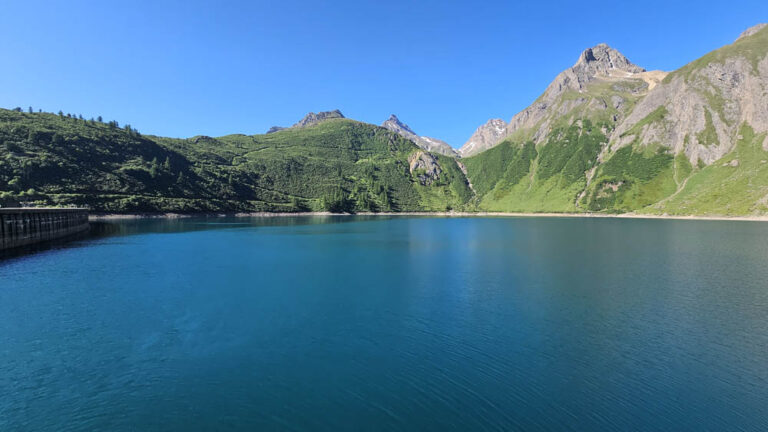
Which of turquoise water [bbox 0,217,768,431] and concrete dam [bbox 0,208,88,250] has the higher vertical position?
concrete dam [bbox 0,208,88,250]

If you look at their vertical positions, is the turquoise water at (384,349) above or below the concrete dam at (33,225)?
below

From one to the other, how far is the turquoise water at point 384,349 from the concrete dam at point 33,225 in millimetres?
36011

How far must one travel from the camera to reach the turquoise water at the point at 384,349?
18.4m

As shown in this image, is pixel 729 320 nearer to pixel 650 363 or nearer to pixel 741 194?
pixel 650 363

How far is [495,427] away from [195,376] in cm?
1791

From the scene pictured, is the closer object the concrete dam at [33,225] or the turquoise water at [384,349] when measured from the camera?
the turquoise water at [384,349]

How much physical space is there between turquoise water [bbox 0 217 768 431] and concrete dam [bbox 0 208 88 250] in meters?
36.0

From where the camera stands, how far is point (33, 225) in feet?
296

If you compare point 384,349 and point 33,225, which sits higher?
point 33,225

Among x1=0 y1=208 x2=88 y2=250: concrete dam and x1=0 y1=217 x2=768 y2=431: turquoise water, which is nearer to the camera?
x1=0 y1=217 x2=768 y2=431: turquoise water

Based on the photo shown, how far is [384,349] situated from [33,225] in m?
109

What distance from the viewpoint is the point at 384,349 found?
26.9 meters

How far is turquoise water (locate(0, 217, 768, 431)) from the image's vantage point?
1838 centimetres

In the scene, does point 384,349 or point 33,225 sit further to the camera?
point 33,225
